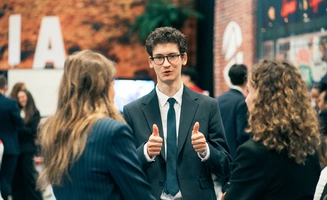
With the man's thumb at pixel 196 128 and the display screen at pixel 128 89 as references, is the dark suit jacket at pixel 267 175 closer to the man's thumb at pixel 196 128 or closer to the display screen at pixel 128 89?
the man's thumb at pixel 196 128

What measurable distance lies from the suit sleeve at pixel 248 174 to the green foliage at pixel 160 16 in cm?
830

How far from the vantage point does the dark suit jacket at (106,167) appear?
2.15 m

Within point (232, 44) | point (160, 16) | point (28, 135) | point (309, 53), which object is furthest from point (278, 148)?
point (160, 16)

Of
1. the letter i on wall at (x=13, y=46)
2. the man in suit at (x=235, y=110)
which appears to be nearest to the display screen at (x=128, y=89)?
the letter i on wall at (x=13, y=46)

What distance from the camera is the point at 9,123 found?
6660 millimetres

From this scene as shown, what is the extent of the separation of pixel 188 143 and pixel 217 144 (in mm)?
148

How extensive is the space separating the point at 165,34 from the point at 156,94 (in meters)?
0.31

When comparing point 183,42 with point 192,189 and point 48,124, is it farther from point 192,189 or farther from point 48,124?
point 48,124

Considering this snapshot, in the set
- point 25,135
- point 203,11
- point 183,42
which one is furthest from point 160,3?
point 183,42

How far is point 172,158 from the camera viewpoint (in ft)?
9.64

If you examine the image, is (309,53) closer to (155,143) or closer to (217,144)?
(217,144)

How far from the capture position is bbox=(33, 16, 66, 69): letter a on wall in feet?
36.1

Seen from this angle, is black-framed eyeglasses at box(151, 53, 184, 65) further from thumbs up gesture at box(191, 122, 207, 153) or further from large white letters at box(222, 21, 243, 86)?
large white letters at box(222, 21, 243, 86)

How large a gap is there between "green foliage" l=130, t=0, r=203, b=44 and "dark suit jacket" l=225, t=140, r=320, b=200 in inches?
327
